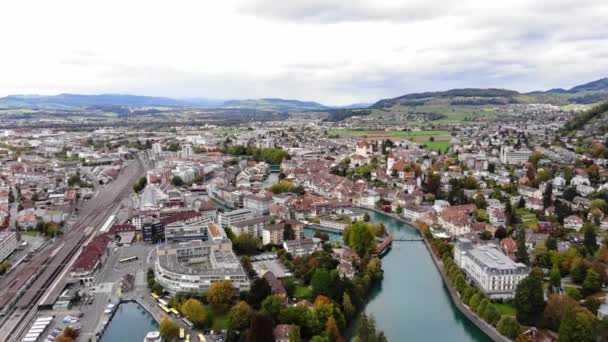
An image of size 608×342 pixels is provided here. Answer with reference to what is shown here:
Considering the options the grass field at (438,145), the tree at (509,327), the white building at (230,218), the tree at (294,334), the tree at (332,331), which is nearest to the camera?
the tree at (294,334)

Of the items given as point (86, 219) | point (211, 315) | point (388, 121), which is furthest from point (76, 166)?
point (388, 121)

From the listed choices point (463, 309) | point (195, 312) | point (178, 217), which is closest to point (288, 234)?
point (178, 217)

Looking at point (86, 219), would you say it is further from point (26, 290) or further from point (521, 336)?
point (521, 336)

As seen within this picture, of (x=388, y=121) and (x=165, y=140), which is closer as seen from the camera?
(x=165, y=140)

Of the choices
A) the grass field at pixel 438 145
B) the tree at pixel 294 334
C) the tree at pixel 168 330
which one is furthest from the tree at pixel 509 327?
the grass field at pixel 438 145

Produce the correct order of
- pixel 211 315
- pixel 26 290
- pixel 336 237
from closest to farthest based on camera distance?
1. pixel 211 315
2. pixel 26 290
3. pixel 336 237

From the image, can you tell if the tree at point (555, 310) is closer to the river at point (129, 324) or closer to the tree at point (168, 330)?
the tree at point (168, 330)
